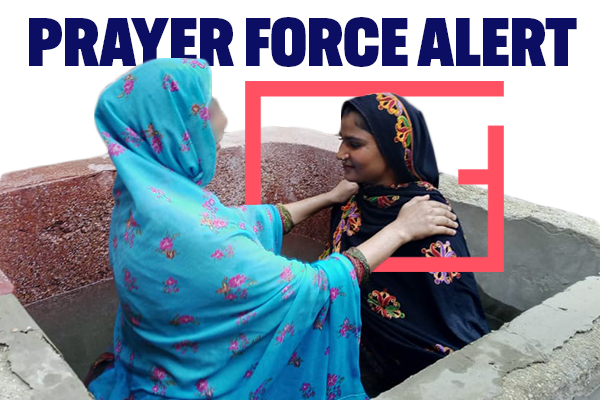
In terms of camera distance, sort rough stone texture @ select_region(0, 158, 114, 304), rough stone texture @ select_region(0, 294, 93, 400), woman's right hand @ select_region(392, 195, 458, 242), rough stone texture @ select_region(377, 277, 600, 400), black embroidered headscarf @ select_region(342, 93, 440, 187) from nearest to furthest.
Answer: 1. rough stone texture @ select_region(0, 294, 93, 400)
2. rough stone texture @ select_region(377, 277, 600, 400)
3. woman's right hand @ select_region(392, 195, 458, 242)
4. black embroidered headscarf @ select_region(342, 93, 440, 187)
5. rough stone texture @ select_region(0, 158, 114, 304)

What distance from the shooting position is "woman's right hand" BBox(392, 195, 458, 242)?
2400 millimetres

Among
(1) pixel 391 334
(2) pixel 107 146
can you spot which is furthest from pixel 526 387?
(2) pixel 107 146

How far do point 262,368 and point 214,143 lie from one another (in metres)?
0.69

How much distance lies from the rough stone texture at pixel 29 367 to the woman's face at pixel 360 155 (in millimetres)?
1195

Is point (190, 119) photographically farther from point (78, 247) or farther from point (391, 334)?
point (78, 247)

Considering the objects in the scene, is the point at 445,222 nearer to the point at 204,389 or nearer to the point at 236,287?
the point at 236,287

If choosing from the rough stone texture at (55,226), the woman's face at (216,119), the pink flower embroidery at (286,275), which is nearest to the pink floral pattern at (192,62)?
the woman's face at (216,119)

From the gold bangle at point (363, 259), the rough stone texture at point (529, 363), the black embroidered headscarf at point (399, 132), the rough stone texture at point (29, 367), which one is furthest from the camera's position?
the black embroidered headscarf at point (399, 132)

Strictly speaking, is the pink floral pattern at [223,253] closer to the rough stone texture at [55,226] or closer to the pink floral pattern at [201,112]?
the pink floral pattern at [201,112]

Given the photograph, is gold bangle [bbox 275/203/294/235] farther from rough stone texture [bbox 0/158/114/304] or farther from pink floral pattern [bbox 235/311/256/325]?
rough stone texture [bbox 0/158/114/304]

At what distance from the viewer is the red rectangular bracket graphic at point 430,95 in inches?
113

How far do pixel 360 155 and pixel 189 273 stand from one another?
34.6 inches

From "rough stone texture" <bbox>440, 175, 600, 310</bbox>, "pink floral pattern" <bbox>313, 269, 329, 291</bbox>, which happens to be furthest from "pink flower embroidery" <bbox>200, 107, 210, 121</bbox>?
"rough stone texture" <bbox>440, 175, 600, 310</bbox>

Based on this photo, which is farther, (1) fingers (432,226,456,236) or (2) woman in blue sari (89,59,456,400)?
(1) fingers (432,226,456,236)
